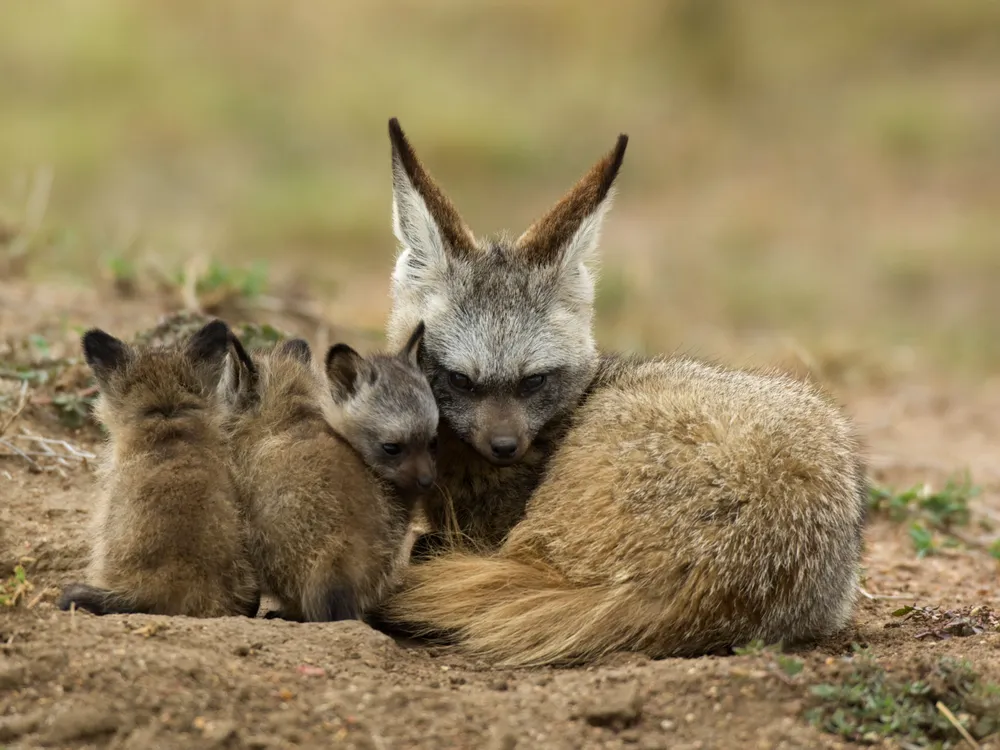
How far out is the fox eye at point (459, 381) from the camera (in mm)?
5664

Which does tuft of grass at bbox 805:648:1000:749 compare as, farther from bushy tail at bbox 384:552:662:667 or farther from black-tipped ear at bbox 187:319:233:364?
black-tipped ear at bbox 187:319:233:364

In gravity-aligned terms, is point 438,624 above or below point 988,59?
below

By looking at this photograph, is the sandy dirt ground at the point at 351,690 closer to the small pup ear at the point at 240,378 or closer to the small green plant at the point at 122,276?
the small pup ear at the point at 240,378

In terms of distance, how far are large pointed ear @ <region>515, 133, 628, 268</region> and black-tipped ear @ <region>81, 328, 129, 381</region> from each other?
81.2 inches

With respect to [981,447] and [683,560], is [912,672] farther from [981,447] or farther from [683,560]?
[981,447]

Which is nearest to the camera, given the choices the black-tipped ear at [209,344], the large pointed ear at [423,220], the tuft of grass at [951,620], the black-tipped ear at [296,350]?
the black-tipped ear at [209,344]

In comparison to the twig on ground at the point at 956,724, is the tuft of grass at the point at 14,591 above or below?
above

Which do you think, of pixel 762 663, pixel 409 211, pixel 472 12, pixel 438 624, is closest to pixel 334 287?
pixel 409 211

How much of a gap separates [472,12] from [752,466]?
56.0ft

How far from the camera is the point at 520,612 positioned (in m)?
4.91

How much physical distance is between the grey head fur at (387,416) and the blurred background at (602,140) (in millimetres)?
6886

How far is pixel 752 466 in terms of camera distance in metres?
5.00

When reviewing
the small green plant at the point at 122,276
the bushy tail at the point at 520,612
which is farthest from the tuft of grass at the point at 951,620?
the small green plant at the point at 122,276

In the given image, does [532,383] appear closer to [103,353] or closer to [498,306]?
Answer: [498,306]
